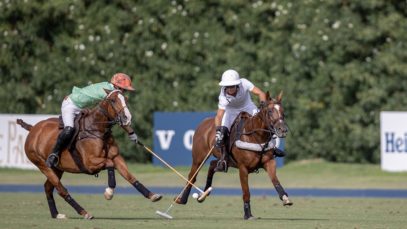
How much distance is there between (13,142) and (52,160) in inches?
467

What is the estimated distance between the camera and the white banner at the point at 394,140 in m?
24.9

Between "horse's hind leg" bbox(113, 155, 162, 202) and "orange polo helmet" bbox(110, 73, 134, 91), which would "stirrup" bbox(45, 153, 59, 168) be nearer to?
"horse's hind leg" bbox(113, 155, 162, 202)

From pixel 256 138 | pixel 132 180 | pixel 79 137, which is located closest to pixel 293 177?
pixel 256 138

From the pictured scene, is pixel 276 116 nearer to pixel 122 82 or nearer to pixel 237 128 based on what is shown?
pixel 237 128

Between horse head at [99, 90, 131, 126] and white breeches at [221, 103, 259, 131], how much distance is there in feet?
Answer: 5.12

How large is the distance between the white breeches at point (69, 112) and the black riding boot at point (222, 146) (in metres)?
1.87

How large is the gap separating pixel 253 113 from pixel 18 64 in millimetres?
15296

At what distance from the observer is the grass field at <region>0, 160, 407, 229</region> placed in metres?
14.8

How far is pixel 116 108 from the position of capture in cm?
1558

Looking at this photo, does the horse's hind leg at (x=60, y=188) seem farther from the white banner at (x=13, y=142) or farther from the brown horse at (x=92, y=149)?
the white banner at (x=13, y=142)

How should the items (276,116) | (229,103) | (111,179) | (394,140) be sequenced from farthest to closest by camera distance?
(394,140) < (229,103) < (276,116) < (111,179)

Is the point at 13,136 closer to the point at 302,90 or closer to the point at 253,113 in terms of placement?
the point at 302,90

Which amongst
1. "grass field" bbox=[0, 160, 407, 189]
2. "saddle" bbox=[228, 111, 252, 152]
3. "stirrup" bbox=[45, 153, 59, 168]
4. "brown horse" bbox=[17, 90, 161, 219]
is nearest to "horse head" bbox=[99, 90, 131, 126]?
"brown horse" bbox=[17, 90, 161, 219]

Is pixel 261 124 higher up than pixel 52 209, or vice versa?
pixel 261 124
